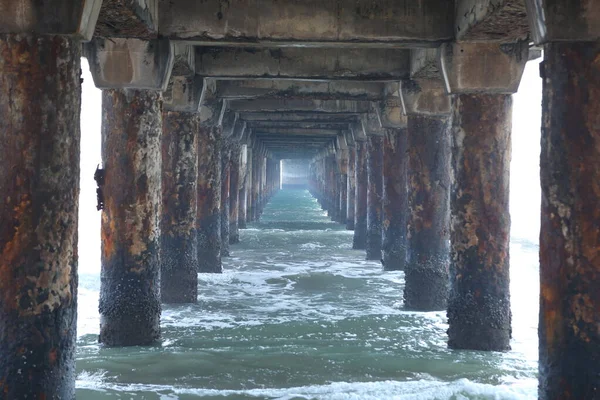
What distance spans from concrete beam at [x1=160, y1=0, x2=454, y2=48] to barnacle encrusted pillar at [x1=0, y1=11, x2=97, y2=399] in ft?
10.2

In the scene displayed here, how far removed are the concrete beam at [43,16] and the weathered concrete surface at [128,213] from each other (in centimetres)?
308

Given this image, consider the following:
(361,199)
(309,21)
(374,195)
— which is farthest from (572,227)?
(361,199)

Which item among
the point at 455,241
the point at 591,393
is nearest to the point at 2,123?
the point at 591,393

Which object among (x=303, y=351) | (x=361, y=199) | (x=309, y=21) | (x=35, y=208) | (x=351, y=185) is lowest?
(x=303, y=351)

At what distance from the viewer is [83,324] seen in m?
9.18

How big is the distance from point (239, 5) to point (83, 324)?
462cm

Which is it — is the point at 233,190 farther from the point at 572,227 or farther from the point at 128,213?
the point at 572,227

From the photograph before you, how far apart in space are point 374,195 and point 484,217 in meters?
8.89

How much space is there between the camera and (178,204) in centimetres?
1038

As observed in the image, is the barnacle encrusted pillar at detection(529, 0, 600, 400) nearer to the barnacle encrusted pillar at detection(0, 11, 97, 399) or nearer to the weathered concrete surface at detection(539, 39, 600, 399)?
the weathered concrete surface at detection(539, 39, 600, 399)

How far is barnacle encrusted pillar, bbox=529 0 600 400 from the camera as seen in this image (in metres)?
4.37

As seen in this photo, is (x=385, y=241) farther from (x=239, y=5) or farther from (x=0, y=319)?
(x=0, y=319)

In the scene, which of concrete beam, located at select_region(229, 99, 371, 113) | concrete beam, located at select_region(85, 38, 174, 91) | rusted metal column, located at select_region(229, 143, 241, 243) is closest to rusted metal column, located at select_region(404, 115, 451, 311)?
concrete beam, located at select_region(85, 38, 174, 91)

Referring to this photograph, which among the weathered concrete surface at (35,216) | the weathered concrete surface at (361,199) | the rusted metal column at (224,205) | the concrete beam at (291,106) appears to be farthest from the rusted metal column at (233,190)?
the weathered concrete surface at (35,216)
